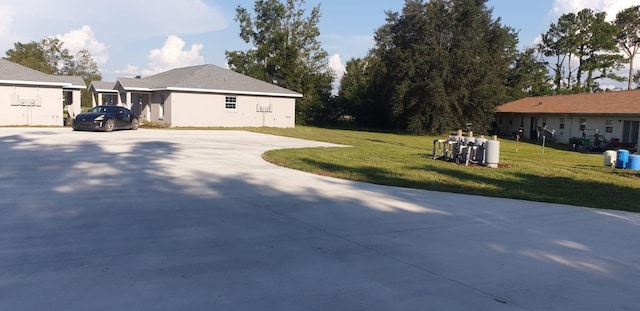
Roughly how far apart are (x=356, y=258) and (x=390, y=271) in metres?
0.53

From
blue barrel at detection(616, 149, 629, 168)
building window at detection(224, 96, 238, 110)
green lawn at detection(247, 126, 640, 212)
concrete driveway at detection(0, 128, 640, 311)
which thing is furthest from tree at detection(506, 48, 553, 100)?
concrete driveway at detection(0, 128, 640, 311)

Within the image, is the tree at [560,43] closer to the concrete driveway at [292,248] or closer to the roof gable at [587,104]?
the roof gable at [587,104]

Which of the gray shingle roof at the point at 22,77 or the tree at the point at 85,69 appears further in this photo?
the tree at the point at 85,69

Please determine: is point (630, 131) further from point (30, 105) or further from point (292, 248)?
point (30, 105)

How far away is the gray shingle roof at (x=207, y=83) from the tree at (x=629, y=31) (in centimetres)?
4585

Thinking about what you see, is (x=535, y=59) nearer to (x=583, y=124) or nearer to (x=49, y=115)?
(x=583, y=124)

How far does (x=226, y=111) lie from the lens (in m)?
36.0

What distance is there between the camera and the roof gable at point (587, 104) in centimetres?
3247

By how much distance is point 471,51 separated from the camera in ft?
139

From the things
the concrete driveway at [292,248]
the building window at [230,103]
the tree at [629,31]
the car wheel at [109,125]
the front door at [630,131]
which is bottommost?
the concrete driveway at [292,248]

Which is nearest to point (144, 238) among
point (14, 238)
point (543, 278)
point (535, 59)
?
point (14, 238)

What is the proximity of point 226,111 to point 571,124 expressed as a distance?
26.7m

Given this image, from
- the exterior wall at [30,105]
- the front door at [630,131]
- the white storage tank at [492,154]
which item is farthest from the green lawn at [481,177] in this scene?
the exterior wall at [30,105]

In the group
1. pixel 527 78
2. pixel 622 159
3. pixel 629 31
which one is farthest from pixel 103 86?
pixel 629 31
